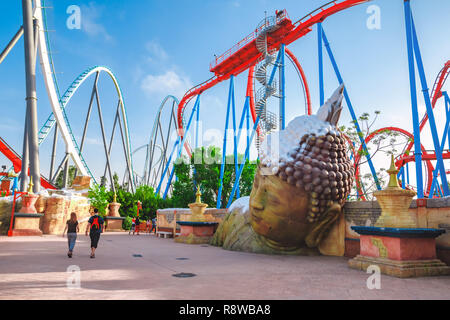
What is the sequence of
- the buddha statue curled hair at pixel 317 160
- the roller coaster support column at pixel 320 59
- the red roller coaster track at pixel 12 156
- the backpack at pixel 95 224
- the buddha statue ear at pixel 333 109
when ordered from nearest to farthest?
1. the buddha statue curled hair at pixel 317 160
2. the backpack at pixel 95 224
3. the buddha statue ear at pixel 333 109
4. the roller coaster support column at pixel 320 59
5. the red roller coaster track at pixel 12 156

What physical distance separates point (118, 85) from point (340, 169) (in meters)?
25.5

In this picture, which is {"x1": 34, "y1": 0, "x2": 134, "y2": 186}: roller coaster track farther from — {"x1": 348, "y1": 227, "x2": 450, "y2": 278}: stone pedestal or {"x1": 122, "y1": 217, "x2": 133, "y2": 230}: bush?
{"x1": 348, "y1": 227, "x2": 450, "y2": 278}: stone pedestal

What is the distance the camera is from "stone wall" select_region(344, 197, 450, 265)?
6.32 metres

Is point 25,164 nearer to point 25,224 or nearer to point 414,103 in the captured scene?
point 25,224

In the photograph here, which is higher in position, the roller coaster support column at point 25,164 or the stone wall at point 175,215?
the roller coaster support column at point 25,164

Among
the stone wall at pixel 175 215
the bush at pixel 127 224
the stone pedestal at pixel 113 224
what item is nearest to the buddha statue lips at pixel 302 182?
the stone wall at pixel 175 215

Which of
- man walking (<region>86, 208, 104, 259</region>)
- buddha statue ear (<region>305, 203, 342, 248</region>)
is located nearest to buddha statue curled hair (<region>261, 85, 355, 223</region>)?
buddha statue ear (<region>305, 203, 342, 248</region>)

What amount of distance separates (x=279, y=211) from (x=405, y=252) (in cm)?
304

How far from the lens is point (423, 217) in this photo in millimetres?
6793

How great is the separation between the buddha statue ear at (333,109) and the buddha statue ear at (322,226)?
222cm

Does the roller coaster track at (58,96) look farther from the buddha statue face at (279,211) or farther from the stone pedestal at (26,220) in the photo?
the buddha statue face at (279,211)

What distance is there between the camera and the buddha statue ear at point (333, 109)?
8367 millimetres

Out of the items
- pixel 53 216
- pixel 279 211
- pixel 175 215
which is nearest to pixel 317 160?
pixel 279 211
